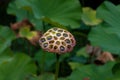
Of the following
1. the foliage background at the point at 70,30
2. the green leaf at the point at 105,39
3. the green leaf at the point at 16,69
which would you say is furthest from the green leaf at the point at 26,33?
the green leaf at the point at 16,69

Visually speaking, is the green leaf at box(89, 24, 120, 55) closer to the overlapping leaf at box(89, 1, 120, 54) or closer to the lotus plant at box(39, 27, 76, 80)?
the overlapping leaf at box(89, 1, 120, 54)

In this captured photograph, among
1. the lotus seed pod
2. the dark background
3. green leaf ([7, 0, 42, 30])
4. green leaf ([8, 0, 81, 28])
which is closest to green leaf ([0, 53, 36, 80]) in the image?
the lotus seed pod

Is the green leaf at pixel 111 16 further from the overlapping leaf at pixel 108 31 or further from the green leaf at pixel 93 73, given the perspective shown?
the green leaf at pixel 93 73

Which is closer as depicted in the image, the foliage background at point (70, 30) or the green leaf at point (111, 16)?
the foliage background at point (70, 30)

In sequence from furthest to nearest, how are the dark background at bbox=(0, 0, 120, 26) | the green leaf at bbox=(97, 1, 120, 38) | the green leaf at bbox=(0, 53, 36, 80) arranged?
the dark background at bbox=(0, 0, 120, 26) < the green leaf at bbox=(97, 1, 120, 38) < the green leaf at bbox=(0, 53, 36, 80)

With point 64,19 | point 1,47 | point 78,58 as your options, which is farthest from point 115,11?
point 78,58

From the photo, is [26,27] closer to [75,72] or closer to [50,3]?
[50,3]
